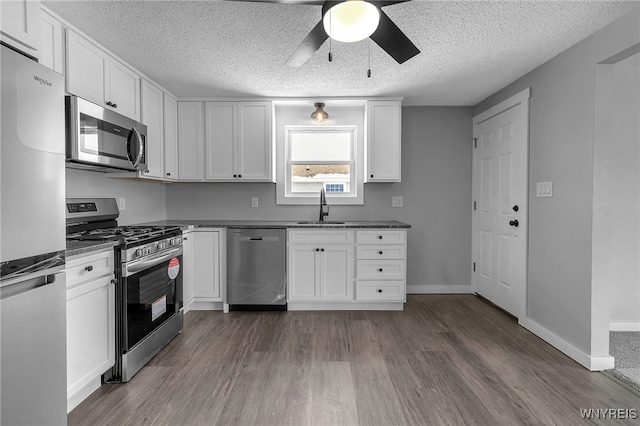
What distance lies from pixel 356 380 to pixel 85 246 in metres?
1.82

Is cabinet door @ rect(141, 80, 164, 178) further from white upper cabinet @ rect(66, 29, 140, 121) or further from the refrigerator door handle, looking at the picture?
the refrigerator door handle

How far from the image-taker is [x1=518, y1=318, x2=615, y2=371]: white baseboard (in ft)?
7.28

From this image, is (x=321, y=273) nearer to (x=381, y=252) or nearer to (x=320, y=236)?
(x=320, y=236)

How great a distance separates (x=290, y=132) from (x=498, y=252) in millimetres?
2786

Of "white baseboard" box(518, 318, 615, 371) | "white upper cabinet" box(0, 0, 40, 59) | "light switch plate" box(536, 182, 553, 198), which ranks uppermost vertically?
"white upper cabinet" box(0, 0, 40, 59)

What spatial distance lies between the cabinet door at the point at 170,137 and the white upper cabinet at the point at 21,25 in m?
2.08

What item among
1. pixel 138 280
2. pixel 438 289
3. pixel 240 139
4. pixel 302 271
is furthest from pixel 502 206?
pixel 138 280

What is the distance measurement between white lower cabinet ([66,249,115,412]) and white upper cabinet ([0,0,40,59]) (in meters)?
1.00

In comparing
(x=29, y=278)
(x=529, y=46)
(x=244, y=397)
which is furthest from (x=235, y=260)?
(x=529, y=46)

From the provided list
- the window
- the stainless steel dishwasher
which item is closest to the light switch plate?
the window

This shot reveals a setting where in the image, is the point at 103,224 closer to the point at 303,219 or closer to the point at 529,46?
the point at 303,219

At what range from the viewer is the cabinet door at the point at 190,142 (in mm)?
3678

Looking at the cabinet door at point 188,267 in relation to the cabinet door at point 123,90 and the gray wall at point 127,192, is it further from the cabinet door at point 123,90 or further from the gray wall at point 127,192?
the cabinet door at point 123,90

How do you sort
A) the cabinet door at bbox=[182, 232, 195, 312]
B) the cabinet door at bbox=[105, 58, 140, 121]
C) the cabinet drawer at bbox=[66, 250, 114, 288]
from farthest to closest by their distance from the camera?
1. the cabinet door at bbox=[182, 232, 195, 312]
2. the cabinet door at bbox=[105, 58, 140, 121]
3. the cabinet drawer at bbox=[66, 250, 114, 288]
